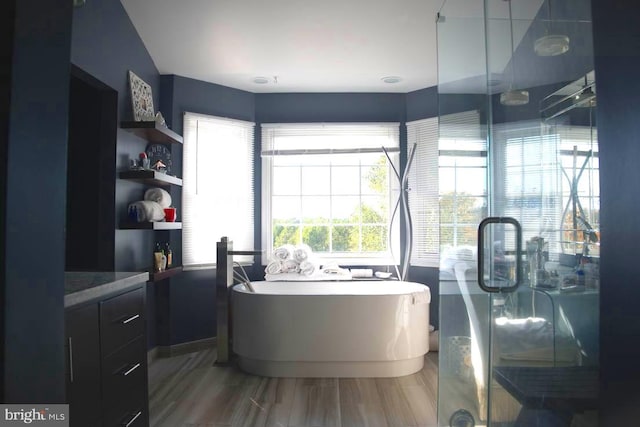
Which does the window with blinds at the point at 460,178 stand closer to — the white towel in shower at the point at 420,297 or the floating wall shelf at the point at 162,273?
the white towel in shower at the point at 420,297

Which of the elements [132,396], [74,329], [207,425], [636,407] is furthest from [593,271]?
[207,425]

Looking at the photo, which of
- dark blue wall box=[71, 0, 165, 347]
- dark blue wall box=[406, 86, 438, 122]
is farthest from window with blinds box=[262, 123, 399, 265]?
dark blue wall box=[71, 0, 165, 347]

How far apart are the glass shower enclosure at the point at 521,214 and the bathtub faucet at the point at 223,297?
197 cm

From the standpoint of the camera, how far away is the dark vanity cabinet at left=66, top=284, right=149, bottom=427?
1.37 metres

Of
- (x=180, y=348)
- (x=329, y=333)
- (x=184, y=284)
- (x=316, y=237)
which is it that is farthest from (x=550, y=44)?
(x=180, y=348)

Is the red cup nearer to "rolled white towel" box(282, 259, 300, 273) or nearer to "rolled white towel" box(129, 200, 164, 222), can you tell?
"rolled white towel" box(129, 200, 164, 222)

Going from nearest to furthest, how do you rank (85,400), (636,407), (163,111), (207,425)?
1. (636,407)
2. (85,400)
3. (207,425)
4. (163,111)

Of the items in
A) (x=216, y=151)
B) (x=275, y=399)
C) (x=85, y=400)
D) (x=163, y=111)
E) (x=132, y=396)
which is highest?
(x=163, y=111)

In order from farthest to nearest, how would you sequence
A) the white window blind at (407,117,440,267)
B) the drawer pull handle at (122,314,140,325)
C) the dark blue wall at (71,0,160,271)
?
the white window blind at (407,117,440,267) < the dark blue wall at (71,0,160,271) < the drawer pull handle at (122,314,140,325)

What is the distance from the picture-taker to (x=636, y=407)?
131 centimetres

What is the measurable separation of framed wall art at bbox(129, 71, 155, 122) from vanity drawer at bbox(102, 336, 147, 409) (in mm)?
1829

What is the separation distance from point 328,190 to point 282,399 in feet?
7.29

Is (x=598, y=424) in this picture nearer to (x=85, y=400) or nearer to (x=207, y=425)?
(x=85, y=400)

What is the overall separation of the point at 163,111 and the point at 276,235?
1.59 metres
